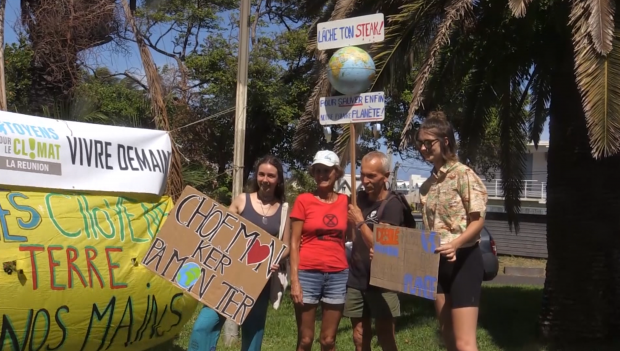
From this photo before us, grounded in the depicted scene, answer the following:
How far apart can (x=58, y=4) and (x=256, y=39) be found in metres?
8.56

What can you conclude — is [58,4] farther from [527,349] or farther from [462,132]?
[527,349]

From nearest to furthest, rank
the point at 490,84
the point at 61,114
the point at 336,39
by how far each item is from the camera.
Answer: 1. the point at 336,39
2. the point at 61,114
3. the point at 490,84

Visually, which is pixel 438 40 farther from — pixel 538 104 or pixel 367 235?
pixel 538 104

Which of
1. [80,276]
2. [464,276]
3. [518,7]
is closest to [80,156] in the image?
[80,276]

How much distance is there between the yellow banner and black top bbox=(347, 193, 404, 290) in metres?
1.36

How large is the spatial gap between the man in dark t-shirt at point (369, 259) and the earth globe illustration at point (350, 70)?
750mm

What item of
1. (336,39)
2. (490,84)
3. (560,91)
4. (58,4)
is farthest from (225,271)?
(58,4)

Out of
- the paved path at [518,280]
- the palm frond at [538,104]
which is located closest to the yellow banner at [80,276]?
the palm frond at [538,104]

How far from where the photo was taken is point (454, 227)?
441 centimetres

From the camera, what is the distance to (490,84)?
9438 mm

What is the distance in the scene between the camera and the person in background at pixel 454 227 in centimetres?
436

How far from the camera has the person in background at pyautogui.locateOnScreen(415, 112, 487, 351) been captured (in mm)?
4355

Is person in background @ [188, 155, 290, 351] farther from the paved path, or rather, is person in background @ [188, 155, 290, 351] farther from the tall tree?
the paved path

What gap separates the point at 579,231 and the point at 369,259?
3.55 m
